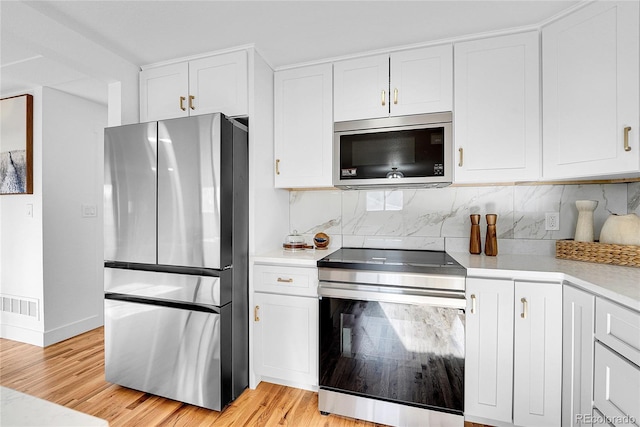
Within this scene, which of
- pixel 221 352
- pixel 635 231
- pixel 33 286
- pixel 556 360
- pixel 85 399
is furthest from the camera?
pixel 33 286

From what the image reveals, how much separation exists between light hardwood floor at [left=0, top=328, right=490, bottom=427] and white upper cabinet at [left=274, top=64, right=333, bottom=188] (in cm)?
142

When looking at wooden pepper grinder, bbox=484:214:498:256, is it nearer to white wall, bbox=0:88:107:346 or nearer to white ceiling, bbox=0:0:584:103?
white ceiling, bbox=0:0:584:103

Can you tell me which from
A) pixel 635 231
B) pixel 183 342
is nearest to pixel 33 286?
pixel 183 342

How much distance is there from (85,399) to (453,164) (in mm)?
2746

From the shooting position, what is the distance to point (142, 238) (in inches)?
74.2

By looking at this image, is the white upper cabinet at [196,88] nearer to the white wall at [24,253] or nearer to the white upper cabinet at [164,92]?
the white upper cabinet at [164,92]

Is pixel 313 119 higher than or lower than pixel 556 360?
higher

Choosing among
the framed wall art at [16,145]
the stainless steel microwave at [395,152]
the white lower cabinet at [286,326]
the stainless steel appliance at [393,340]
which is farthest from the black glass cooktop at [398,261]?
the framed wall art at [16,145]

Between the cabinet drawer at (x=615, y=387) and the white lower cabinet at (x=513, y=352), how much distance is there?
24 cm

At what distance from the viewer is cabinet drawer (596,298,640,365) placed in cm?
109

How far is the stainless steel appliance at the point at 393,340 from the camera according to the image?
1624 millimetres

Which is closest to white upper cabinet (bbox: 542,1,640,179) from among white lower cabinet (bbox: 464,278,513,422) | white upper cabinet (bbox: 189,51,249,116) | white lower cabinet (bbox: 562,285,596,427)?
white lower cabinet (bbox: 562,285,596,427)

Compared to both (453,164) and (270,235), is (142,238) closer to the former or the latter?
(270,235)

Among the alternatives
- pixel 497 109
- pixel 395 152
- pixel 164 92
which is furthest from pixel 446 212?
pixel 164 92
